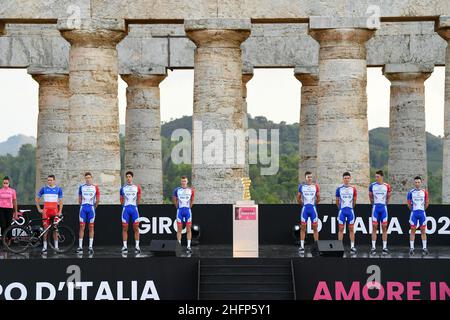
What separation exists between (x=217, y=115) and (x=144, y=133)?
11809 millimetres

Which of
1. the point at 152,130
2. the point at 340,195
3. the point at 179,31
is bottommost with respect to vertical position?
the point at 340,195

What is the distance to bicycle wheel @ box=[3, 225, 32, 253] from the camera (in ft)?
109

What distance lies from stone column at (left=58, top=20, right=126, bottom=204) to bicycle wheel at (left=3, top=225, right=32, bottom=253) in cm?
852

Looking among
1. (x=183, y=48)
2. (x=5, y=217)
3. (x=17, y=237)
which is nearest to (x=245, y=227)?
(x=17, y=237)

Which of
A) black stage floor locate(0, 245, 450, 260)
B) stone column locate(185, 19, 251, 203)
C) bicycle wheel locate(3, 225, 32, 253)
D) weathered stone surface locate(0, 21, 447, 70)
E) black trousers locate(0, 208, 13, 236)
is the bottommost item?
black stage floor locate(0, 245, 450, 260)

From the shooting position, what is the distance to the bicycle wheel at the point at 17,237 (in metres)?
33.2

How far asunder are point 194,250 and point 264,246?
2.70 m

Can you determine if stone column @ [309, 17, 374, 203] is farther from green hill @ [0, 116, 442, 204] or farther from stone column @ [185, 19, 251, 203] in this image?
green hill @ [0, 116, 442, 204]

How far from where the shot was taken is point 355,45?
41.8 meters

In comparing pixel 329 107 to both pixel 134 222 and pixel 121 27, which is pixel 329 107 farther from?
pixel 134 222

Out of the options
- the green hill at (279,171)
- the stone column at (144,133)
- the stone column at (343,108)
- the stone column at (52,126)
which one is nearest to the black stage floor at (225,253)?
the stone column at (343,108)

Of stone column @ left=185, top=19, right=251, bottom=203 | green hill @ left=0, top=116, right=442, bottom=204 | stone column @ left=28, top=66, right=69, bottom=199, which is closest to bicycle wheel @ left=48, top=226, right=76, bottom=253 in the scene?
stone column @ left=185, top=19, right=251, bottom=203

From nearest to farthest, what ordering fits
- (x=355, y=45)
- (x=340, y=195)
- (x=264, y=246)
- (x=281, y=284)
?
(x=281, y=284)
(x=340, y=195)
(x=264, y=246)
(x=355, y=45)
